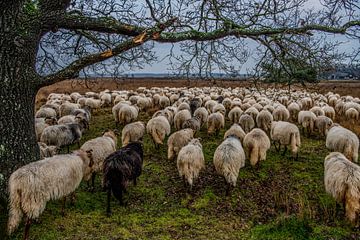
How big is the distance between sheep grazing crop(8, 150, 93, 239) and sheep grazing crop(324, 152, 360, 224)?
207 inches

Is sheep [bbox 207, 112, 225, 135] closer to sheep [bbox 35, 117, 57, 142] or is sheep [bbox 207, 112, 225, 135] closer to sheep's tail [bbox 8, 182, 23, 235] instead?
sheep [bbox 35, 117, 57, 142]

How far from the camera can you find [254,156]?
9.98m

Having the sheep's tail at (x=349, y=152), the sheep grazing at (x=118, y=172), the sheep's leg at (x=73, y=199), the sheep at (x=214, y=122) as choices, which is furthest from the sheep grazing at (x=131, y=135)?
the sheep's tail at (x=349, y=152)

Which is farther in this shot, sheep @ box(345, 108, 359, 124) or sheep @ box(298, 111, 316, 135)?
sheep @ box(345, 108, 359, 124)

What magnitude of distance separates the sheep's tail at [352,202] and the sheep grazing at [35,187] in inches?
211

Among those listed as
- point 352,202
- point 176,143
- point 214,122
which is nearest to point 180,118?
point 214,122

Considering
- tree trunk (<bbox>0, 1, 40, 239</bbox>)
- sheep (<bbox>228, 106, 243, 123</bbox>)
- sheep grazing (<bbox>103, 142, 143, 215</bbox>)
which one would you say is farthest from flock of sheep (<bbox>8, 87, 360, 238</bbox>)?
tree trunk (<bbox>0, 1, 40, 239</bbox>)

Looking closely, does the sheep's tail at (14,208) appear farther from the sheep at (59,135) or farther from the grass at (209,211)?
the sheep at (59,135)

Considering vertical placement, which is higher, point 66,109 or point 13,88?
point 13,88

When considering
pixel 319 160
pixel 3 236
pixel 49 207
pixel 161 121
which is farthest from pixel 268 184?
pixel 3 236

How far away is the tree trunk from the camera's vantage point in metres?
6.56

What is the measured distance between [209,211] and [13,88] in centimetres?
469

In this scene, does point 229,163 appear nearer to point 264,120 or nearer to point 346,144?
point 346,144

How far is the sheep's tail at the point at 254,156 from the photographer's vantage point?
9914mm
